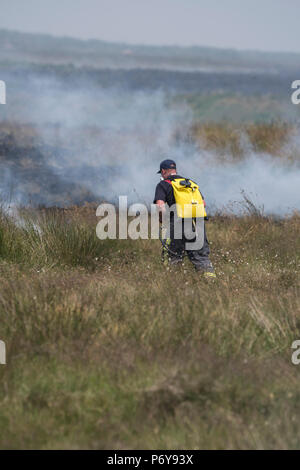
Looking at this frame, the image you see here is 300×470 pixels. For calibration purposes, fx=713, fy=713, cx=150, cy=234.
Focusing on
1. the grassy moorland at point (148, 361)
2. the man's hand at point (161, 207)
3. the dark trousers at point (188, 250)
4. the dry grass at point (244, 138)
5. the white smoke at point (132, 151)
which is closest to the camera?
the grassy moorland at point (148, 361)

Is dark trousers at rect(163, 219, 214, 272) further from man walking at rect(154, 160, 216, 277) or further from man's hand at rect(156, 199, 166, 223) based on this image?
man's hand at rect(156, 199, 166, 223)

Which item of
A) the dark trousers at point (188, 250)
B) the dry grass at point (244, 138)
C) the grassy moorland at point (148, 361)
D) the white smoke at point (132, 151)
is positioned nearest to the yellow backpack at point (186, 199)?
the dark trousers at point (188, 250)

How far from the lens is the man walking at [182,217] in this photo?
7.36 metres

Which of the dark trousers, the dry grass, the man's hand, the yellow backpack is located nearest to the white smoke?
the dry grass

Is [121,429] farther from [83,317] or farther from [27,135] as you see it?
[27,135]

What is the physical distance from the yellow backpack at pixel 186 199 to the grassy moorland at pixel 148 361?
27.2 inches

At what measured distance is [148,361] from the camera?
15.0ft

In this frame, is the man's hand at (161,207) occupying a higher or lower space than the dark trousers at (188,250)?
higher

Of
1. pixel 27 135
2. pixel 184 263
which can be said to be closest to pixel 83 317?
pixel 184 263

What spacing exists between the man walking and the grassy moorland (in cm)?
50

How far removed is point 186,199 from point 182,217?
192 mm

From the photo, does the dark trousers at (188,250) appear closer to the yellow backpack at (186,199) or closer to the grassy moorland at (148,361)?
the yellow backpack at (186,199)

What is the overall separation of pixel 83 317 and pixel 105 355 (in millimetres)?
620

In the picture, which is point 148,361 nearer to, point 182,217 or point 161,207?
point 161,207
